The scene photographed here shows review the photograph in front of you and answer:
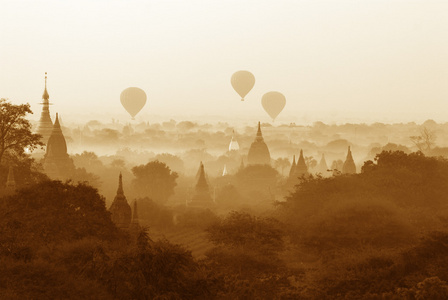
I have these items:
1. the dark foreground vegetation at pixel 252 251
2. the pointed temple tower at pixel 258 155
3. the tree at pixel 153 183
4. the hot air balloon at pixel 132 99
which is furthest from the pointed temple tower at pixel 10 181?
the hot air balloon at pixel 132 99

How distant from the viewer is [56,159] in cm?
8500

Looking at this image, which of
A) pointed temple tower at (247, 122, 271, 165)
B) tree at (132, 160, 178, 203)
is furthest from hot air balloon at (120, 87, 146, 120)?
tree at (132, 160, 178, 203)

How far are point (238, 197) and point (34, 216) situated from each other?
49.4 m

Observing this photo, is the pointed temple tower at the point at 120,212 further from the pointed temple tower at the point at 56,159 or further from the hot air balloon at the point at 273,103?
the hot air balloon at the point at 273,103

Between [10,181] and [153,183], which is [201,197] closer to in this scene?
[153,183]

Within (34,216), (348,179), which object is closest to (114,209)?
(34,216)

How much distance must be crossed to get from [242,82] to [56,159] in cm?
7117

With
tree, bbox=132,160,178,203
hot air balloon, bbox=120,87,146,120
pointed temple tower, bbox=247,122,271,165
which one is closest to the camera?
tree, bbox=132,160,178,203

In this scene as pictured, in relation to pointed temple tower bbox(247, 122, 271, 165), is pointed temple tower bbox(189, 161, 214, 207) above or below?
below

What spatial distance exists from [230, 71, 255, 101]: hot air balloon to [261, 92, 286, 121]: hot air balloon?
14441mm

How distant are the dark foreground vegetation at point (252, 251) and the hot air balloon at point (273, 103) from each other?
109 metres

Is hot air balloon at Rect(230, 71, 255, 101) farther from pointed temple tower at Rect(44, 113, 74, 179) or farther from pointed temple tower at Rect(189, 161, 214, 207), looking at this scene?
pointed temple tower at Rect(189, 161, 214, 207)

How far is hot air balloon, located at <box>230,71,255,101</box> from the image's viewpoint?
14850 centimetres

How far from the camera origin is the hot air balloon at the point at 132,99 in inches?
6240
